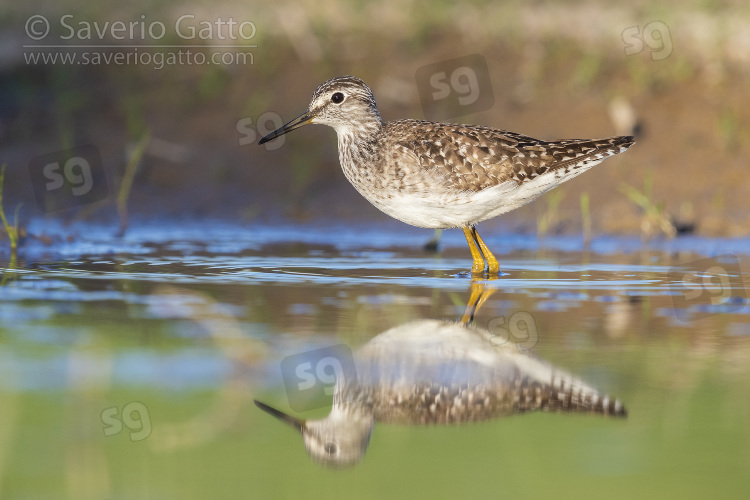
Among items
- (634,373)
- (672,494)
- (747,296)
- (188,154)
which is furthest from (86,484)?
(188,154)

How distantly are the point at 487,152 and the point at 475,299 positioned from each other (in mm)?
2053

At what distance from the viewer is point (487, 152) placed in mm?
8703

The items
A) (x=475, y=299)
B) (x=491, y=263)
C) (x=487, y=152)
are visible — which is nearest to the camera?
Result: (x=475, y=299)

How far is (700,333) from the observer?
5891 mm

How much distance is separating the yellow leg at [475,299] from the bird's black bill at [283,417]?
6.01 feet

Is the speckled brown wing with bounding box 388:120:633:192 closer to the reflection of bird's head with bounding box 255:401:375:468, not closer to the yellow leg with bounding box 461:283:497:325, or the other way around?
the yellow leg with bounding box 461:283:497:325

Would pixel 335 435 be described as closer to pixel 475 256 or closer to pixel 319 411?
pixel 319 411

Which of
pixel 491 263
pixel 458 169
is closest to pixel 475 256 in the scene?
pixel 491 263

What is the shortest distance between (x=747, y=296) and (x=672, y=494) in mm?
3778

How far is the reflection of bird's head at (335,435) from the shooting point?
4062 millimetres

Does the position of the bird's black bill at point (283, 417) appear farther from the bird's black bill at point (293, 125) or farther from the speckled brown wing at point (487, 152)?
the bird's black bill at point (293, 125)

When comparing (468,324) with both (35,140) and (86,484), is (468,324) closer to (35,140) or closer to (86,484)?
(86,484)

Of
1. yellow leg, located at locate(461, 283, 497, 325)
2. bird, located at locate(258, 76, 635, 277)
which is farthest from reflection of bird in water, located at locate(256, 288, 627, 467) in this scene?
bird, located at locate(258, 76, 635, 277)

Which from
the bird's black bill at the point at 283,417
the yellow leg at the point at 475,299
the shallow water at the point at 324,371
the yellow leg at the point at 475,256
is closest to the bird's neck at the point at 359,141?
the shallow water at the point at 324,371
